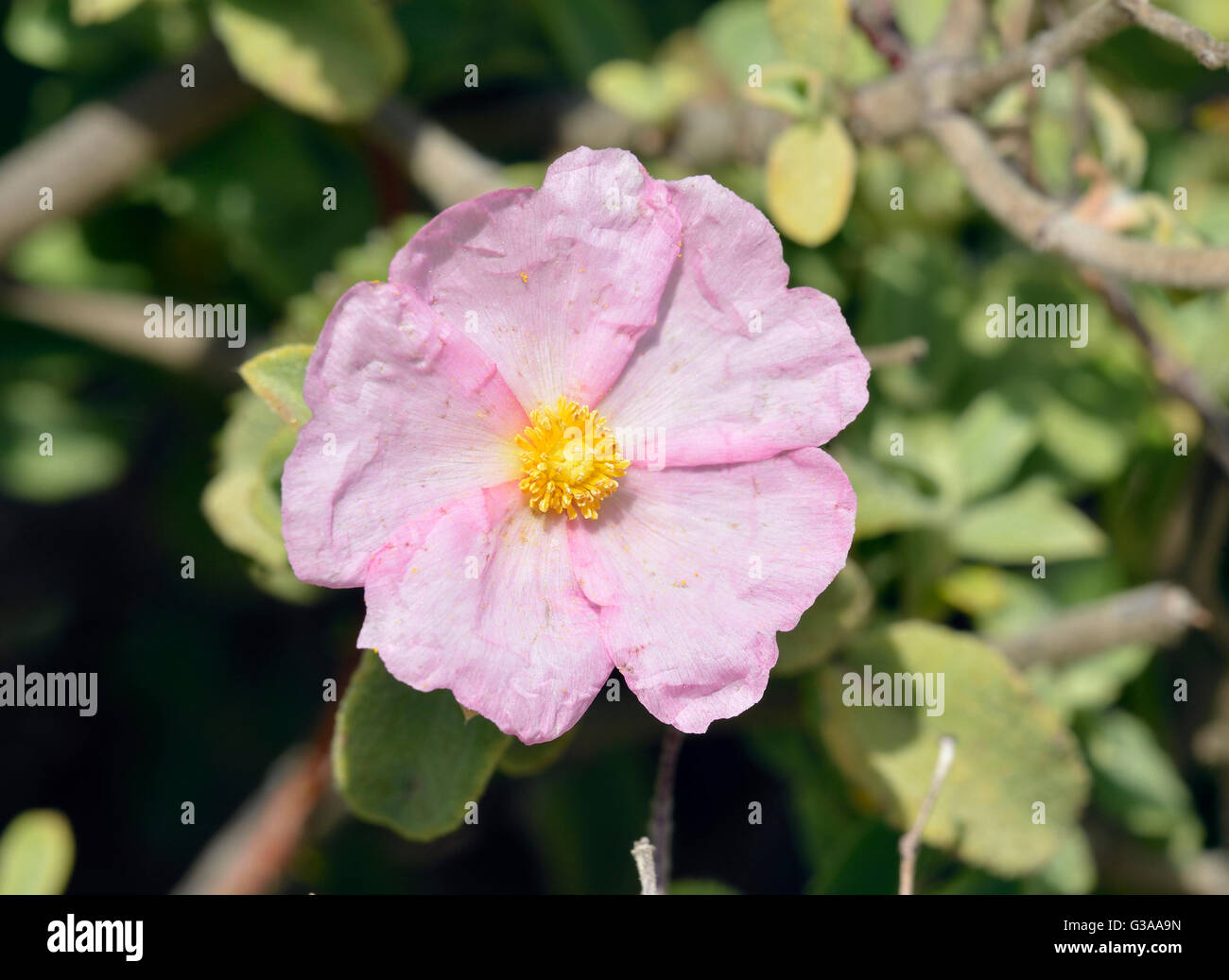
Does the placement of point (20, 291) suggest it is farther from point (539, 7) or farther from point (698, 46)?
point (698, 46)

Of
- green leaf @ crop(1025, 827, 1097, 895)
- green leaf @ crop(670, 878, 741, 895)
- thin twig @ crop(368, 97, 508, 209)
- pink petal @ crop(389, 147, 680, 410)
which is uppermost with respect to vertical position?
thin twig @ crop(368, 97, 508, 209)

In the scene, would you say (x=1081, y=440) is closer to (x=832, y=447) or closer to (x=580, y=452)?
(x=832, y=447)

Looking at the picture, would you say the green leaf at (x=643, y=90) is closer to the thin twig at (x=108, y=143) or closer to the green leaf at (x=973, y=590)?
the thin twig at (x=108, y=143)

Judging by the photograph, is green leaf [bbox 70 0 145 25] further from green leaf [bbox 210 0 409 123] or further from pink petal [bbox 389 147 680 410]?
pink petal [bbox 389 147 680 410]

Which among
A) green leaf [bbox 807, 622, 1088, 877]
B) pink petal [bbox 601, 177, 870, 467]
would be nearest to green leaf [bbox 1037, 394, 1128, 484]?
green leaf [bbox 807, 622, 1088, 877]

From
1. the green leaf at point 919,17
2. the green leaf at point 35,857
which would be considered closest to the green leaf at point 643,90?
the green leaf at point 919,17
